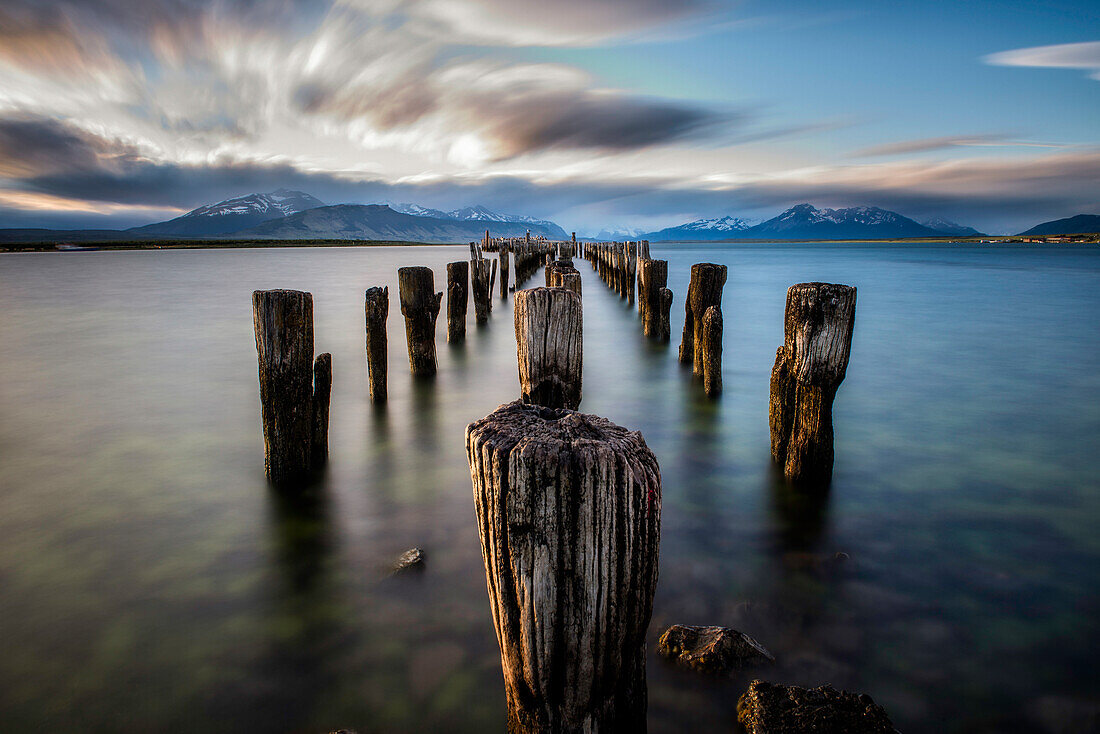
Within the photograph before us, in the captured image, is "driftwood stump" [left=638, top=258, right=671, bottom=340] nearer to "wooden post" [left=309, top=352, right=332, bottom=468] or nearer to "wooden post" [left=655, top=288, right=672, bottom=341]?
"wooden post" [left=655, top=288, right=672, bottom=341]

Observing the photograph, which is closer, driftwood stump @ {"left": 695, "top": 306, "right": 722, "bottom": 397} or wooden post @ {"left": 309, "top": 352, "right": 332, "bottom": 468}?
wooden post @ {"left": 309, "top": 352, "right": 332, "bottom": 468}

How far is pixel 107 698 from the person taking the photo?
2.41 m

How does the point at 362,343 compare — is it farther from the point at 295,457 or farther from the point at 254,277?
the point at 254,277

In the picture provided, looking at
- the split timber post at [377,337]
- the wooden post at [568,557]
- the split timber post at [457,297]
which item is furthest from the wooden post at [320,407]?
the split timber post at [457,297]

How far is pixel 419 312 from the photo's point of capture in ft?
23.8

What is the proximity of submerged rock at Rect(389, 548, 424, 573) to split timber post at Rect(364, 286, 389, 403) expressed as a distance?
322 cm

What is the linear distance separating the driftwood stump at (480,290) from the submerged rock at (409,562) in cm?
994

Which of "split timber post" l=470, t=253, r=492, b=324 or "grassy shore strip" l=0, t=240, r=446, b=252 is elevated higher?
"grassy shore strip" l=0, t=240, r=446, b=252

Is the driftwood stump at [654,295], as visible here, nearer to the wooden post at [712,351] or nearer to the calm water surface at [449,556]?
the calm water surface at [449,556]

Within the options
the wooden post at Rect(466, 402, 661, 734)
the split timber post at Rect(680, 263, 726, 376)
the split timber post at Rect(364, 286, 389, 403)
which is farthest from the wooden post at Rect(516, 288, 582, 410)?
the split timber post at Rect(680, 263, 726, 376)

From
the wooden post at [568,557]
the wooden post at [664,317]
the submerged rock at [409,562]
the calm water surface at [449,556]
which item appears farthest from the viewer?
the wooden post at [664,317]

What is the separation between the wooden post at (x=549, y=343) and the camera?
2543mm

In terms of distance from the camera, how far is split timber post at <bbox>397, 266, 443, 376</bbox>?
7.04m

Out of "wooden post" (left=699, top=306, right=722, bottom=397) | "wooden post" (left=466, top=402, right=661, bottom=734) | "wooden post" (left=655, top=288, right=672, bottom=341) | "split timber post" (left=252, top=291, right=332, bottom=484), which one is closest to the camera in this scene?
"wooden post" (left=466, top=402, right=661, bottom=734)
